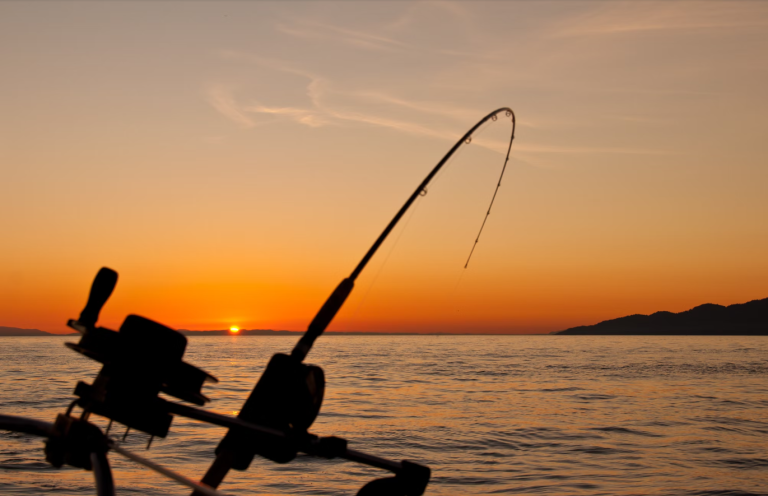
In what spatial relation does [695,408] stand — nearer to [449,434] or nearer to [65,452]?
[449,434]

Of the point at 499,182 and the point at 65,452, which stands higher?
the point at 499,182

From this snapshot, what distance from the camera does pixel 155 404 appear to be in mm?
2277

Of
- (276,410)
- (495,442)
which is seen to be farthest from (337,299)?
(495,442)

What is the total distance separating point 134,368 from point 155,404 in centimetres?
13

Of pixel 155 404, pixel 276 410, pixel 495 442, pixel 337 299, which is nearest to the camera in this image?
pixel 155 404

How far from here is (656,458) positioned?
47.8ft

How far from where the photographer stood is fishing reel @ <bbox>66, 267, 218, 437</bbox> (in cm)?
227

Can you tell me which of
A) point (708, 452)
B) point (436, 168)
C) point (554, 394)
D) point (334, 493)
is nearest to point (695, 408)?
point (554, 394)

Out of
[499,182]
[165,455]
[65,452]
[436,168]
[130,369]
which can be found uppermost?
[499,182]

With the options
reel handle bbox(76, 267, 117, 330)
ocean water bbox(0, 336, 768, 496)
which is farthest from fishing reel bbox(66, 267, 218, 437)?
ocean water bbox(0, 336, 768, 496)

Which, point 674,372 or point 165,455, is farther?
point 674,372

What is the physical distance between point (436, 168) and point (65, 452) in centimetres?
317

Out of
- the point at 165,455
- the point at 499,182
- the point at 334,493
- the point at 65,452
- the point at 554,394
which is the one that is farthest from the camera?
the point at 554,394

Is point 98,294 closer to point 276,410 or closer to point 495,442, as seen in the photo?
point 276,410
